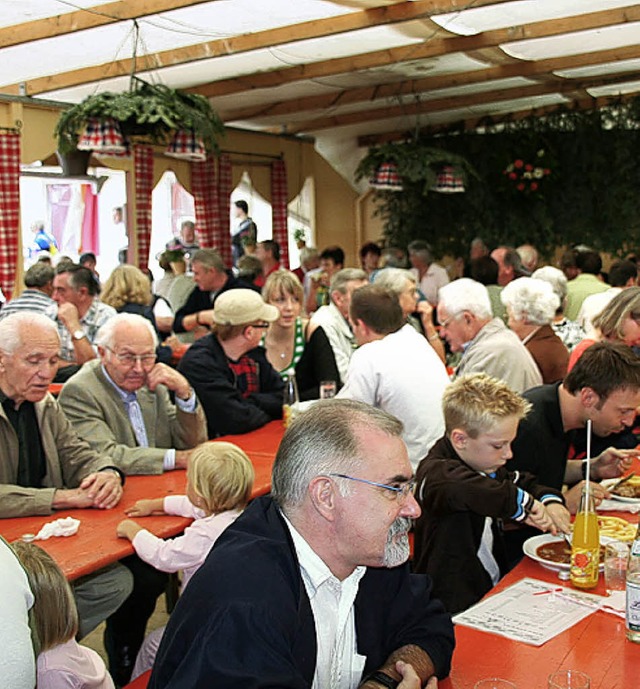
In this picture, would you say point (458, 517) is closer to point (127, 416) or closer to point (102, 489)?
point (102, 489)

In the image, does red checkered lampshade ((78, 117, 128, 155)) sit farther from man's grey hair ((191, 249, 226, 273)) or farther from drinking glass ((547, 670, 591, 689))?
drinking glass ((547, 670, 591, 689))

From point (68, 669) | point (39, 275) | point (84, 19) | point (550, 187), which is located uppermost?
point (84, 19)

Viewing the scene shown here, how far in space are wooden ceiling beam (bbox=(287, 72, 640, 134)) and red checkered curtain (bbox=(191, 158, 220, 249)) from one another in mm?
1757

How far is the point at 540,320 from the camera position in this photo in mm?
4660

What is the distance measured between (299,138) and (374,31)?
508 centimetres

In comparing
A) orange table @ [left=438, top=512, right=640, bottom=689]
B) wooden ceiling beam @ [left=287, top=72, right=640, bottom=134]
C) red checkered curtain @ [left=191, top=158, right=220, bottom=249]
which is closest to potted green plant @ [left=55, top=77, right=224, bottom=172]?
orange table @ [left=438, top=512, right=640, bottom=689]

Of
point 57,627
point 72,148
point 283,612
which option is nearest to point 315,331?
point 72,148

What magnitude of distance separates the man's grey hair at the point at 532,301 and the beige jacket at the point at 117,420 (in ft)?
5.76

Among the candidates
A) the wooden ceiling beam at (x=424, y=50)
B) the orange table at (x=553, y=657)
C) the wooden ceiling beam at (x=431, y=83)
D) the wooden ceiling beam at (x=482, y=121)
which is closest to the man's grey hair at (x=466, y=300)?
the orange table at (x=553, y=657)

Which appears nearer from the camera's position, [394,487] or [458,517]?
[394,487]

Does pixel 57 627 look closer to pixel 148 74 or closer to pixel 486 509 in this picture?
pixel 486 509

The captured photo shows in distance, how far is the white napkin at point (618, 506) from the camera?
3.05 meters

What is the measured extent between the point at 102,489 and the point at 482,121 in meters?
10.00

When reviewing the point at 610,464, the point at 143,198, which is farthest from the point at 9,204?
the point at 610,464
